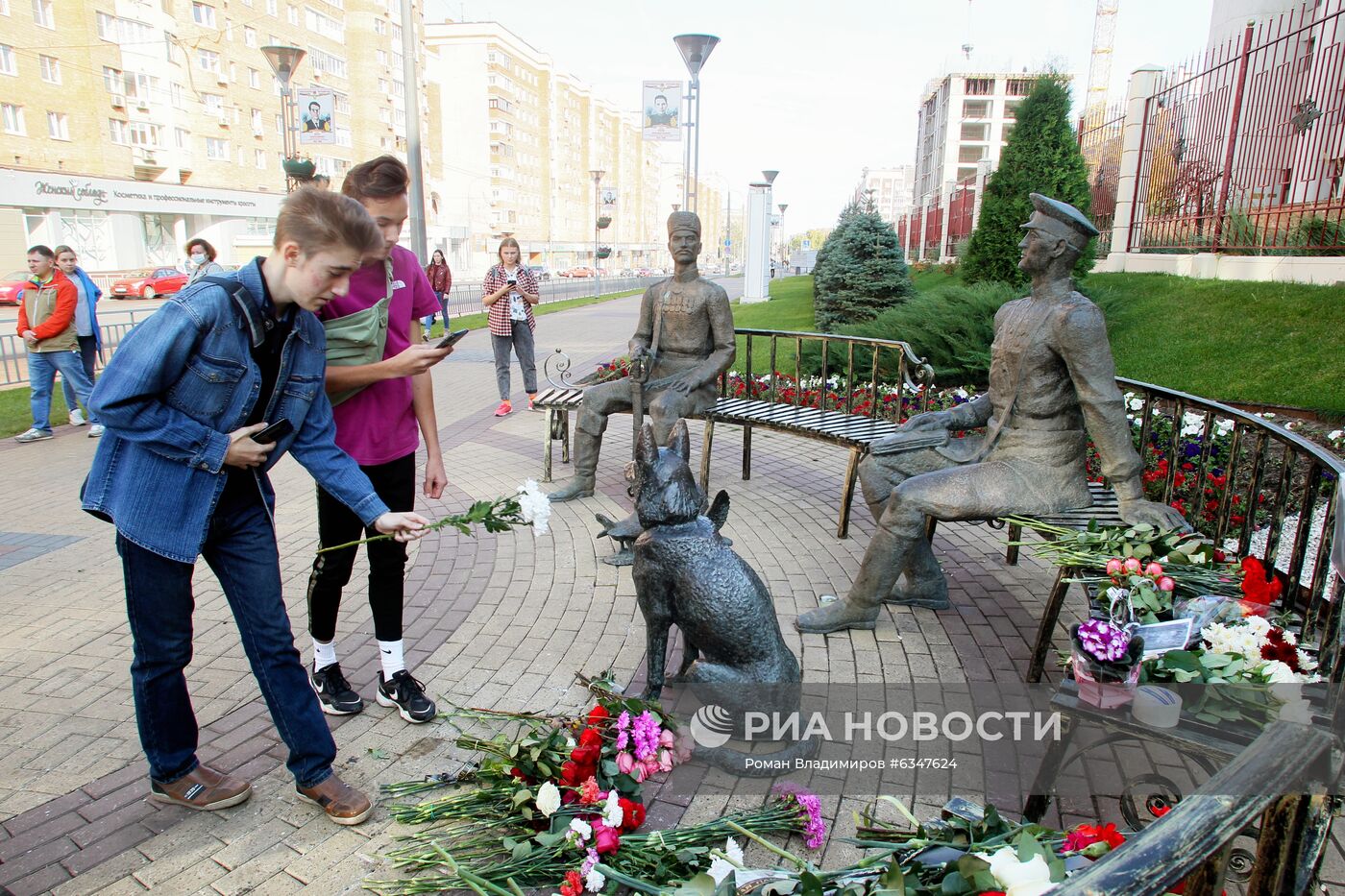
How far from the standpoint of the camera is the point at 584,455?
6.25m

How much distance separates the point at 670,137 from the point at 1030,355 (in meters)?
12.8

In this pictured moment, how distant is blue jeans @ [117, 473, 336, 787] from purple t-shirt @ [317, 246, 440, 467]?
554 mm

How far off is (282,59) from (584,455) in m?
12.7

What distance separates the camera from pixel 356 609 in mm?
4371

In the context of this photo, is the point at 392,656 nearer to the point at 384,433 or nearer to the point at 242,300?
the point at 384,433

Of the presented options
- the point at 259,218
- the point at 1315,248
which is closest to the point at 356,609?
the point at 1315,248

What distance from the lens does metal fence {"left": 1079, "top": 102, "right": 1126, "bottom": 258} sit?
45.0ft

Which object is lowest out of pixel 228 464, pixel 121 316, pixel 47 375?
pixel 121 316

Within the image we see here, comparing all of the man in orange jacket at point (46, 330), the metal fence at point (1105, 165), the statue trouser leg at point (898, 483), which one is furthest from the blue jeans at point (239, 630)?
the metal fence at point (1105, 165)

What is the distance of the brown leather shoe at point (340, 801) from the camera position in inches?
104

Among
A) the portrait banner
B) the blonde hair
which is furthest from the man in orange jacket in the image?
the blonde hair

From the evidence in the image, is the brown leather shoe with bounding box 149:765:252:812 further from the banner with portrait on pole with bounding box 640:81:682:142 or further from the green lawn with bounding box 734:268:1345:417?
the banner with portrait on pole with bounding box 640:81:682:142

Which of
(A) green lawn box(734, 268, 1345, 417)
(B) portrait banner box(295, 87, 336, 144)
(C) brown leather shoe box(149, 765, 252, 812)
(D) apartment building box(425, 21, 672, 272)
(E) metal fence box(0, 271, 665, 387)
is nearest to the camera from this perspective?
(C) brown leather shoe box(149, 765, 252, 812)

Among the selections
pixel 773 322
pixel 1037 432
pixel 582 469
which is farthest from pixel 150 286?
pixel 1037 432
